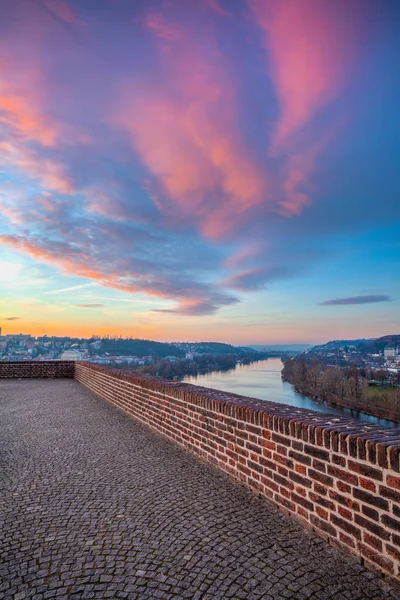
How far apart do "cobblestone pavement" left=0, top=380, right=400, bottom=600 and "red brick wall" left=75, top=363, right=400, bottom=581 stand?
0.40 ft

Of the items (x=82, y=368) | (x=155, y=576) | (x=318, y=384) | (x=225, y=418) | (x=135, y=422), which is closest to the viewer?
(x=155, y=576)

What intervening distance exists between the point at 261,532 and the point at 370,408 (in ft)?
222

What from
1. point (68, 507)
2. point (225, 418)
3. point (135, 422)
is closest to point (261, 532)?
point (225, 418)

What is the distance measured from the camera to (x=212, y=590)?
188cm

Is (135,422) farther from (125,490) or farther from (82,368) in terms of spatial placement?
(82,368)

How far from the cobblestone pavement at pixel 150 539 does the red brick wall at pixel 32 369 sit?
11.3m

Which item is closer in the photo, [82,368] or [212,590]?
[212,590]

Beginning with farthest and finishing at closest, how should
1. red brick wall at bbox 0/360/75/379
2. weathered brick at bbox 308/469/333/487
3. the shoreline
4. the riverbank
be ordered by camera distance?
1. the riverbank
2. the shoreline
3. red brick wall at bbox 0/360/75/379
4. weathered brick at bbox 308/469/333/487

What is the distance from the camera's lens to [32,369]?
48.8 ft

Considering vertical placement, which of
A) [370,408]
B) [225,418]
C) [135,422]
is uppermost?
[225,418]

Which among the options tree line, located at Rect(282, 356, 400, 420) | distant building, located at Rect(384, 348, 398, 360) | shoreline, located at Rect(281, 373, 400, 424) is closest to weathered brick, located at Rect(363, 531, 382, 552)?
shoreline, located at Rect(281, 373, 400, 424)

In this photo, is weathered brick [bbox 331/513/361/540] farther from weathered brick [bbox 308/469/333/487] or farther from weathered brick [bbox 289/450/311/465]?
weathered brick [bbox 289/450/311/465]

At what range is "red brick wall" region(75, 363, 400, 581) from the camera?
6.57 ft

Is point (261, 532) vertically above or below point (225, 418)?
below
